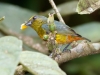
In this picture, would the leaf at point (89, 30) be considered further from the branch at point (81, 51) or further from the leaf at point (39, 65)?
the leaf at point (39, 65)

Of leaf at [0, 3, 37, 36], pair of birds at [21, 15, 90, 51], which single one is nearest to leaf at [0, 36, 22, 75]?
pair of birds at [21, 15, 90, 51]

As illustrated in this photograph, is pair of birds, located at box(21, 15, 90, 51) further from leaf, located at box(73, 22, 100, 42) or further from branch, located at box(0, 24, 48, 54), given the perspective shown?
leaf, located at box(73, 22, 100, 42)

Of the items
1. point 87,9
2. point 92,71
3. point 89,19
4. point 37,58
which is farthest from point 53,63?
point 89,19

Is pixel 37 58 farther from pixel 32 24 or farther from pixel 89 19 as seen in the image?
pixel 89 19

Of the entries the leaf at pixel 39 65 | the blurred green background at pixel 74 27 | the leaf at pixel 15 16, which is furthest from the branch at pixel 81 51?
the leaf at pixel 15 16

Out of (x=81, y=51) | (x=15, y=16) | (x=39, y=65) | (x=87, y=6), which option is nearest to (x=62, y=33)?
(x=81, y=51)

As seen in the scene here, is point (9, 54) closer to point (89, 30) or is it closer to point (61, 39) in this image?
point (61, 39)

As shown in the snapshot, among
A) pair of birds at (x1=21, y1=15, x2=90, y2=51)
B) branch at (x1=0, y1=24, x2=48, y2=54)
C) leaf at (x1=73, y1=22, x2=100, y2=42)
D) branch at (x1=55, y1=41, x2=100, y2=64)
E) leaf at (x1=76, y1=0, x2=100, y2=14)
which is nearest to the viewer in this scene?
leaf at (x1=76, y1=0, x2=100, y2=14)
